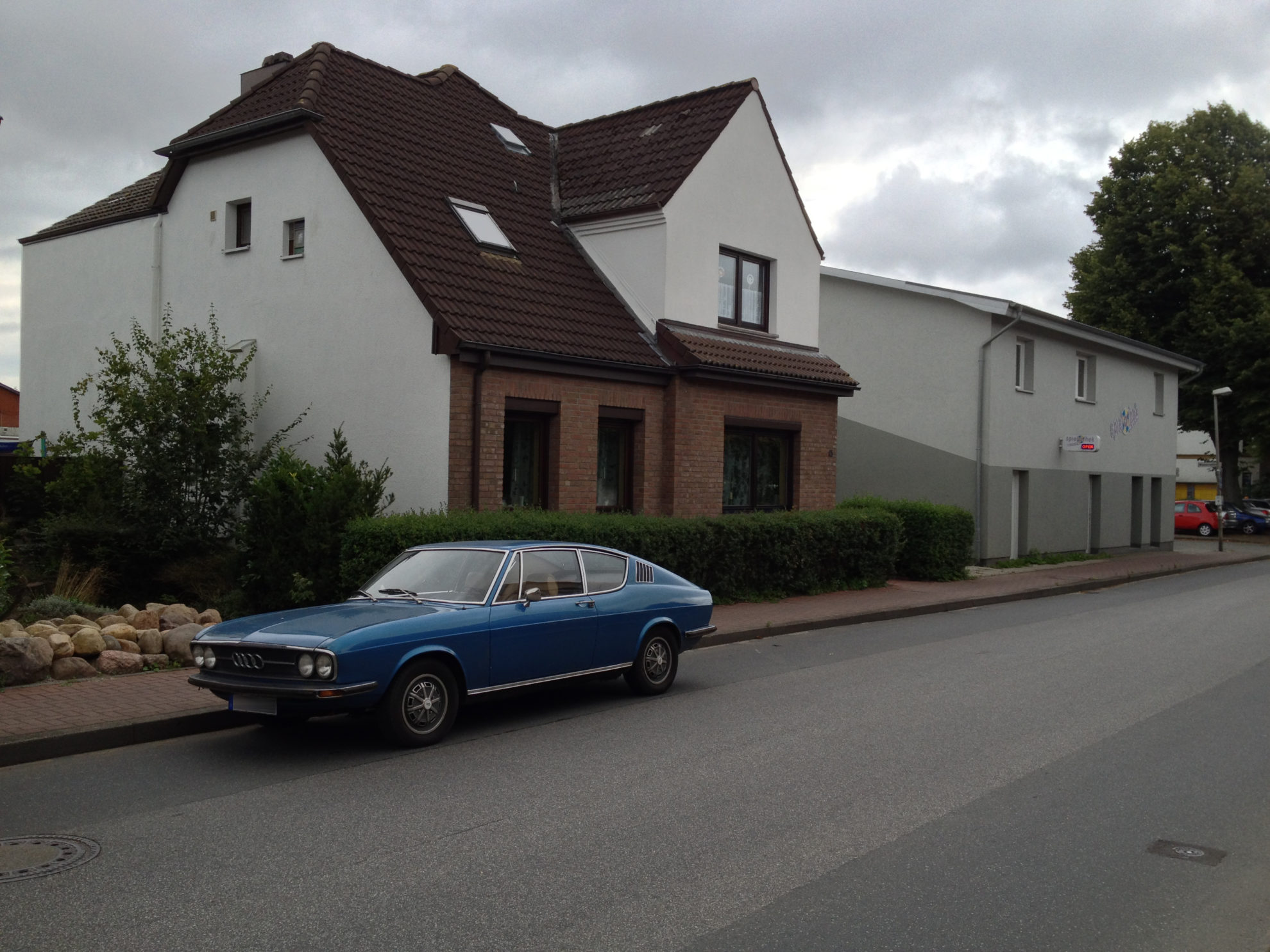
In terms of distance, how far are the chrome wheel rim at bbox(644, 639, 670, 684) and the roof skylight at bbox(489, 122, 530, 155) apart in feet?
42.7

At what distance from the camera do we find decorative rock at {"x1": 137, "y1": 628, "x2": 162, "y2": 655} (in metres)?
10.4

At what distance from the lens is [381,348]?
1582 centimetres

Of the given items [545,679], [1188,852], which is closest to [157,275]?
[545,679]

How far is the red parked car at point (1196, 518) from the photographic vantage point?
48500 millimetres

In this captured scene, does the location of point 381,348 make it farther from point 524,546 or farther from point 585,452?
point 524,546

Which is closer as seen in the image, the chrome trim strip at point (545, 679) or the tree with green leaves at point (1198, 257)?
the chrome trim strip at point (545, 679)

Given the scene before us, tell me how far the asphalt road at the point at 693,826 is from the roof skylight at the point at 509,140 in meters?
13.2

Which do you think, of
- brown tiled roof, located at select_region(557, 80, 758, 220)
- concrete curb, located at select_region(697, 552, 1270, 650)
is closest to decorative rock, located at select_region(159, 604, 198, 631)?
concrete curb, located at select_region(697, 552, 1270, 650)

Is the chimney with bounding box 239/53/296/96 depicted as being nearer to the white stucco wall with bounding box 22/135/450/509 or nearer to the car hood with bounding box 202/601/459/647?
the white stucco wall with bounding box 22/135/450/509

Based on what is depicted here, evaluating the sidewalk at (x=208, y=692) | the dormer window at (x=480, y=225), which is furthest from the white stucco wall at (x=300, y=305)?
the sidewalk at (x=208, y=692)

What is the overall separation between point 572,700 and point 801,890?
4.95 meters

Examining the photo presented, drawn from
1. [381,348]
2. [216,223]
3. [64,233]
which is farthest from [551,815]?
[64,233]

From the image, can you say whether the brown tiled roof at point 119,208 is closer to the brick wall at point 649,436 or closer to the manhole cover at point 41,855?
the brick wall at point 649,436

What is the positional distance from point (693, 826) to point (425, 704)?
2.64m
